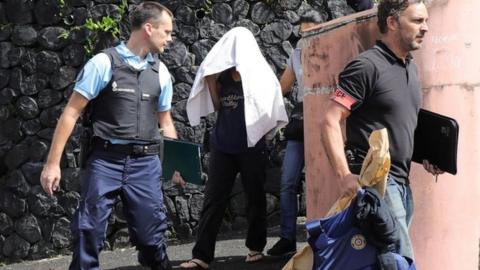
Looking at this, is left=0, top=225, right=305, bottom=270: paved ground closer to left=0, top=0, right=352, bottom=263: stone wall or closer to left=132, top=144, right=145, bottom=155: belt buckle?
left=0, top=0, right=352, bottom=263: stone wall

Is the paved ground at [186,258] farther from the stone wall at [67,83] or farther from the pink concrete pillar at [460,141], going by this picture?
the pink concrete pillar at [460,141]

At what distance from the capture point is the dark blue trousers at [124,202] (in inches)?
193

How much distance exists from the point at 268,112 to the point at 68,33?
3201 mm

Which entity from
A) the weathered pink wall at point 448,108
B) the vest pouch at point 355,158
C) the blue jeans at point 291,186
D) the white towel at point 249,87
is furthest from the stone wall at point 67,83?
the vest pouch at point 355,158

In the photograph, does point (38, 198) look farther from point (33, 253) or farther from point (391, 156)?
point (391, 156)

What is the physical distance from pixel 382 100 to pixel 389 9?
48cm

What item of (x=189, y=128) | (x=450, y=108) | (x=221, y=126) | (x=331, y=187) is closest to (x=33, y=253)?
(x=189, y=128)

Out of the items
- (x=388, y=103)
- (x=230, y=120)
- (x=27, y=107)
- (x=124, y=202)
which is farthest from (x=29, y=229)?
(x=388, y=103)

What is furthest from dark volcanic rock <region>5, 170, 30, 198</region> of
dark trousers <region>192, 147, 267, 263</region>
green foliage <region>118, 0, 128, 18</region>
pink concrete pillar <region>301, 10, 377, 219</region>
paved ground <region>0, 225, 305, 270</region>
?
pink concrete pillar <region>301, 10, 377, 219</region>

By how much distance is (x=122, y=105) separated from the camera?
504 centimetres

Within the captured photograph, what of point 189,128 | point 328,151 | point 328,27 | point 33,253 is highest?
point 328,27

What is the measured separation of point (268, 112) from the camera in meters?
5.89

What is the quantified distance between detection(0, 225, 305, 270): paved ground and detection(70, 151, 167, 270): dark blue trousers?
116cm

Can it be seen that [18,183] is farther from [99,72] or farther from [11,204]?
[99,72]
